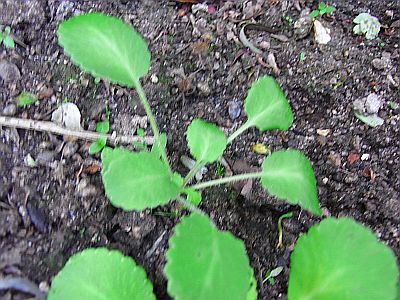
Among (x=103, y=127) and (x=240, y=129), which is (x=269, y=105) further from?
(x=103, y=127)

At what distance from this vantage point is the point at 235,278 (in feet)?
2.97

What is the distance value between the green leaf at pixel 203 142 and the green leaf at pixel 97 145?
0.21 meters

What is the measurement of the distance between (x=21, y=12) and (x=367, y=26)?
92 centimetres

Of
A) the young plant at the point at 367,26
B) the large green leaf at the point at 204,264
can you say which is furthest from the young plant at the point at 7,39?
the young plant at the point at 367,26

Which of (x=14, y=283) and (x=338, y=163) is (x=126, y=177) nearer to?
(x=14, y=283)

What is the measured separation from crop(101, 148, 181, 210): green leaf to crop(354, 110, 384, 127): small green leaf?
57cm

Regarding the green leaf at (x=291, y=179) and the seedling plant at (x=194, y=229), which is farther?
the green leaf at (x=291, y=179)

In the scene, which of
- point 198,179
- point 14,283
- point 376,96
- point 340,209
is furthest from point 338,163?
A: point 14,283

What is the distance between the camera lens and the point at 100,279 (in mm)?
974

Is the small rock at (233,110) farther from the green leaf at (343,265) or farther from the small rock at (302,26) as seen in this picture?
the green leaf at (343,265)

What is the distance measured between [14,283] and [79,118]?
0.39 meters

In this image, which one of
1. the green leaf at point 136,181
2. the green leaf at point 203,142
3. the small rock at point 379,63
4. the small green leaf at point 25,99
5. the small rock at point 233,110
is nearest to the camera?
the green leaf at point 136,181

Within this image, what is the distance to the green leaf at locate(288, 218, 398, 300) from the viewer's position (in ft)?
3.10

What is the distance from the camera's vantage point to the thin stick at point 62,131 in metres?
1.16
